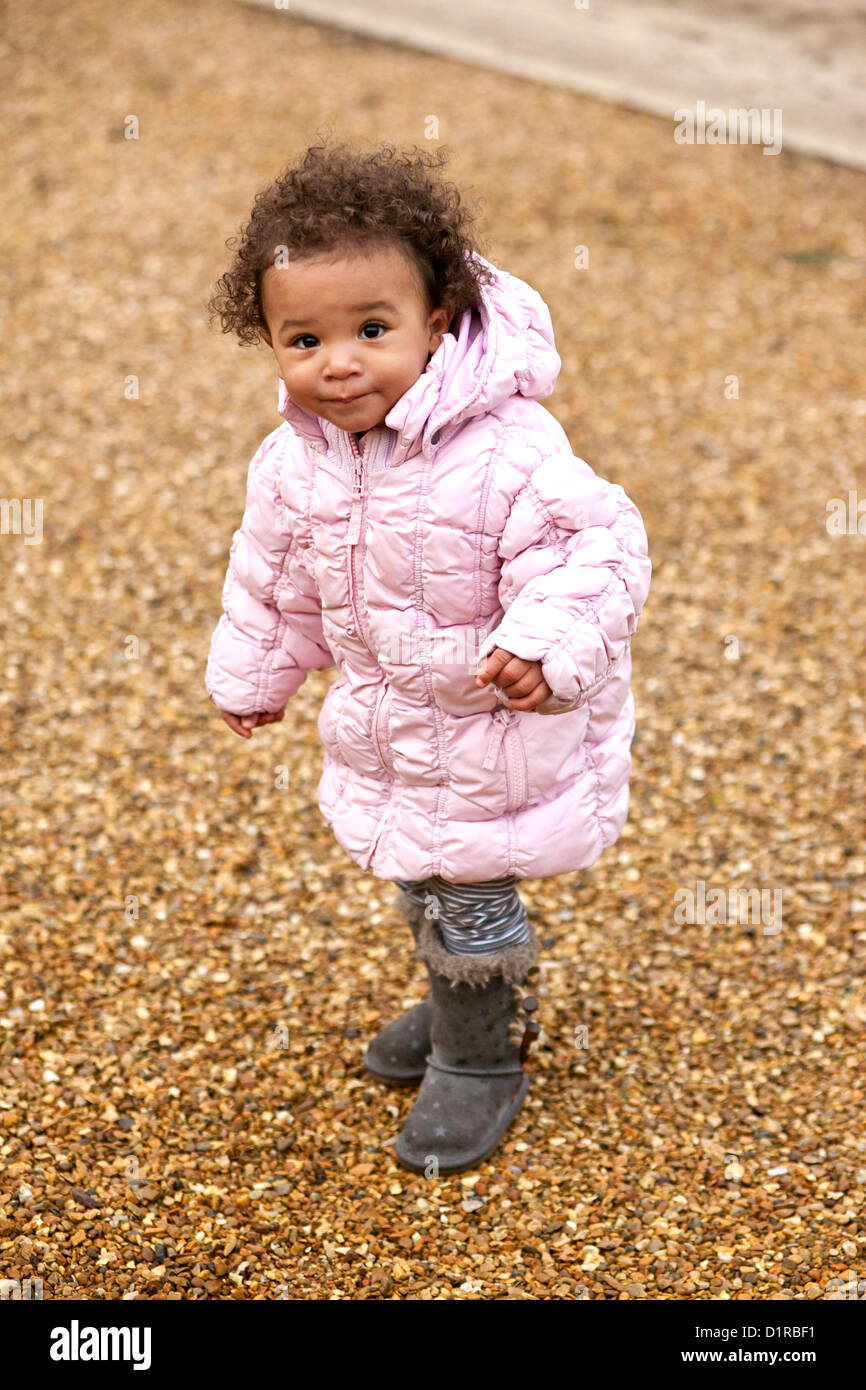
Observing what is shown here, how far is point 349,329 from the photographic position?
7.16ft

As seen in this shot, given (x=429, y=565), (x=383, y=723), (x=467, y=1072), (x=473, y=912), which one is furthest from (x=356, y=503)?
(x=467, y=1072)

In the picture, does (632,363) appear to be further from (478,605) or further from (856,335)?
(478,605)

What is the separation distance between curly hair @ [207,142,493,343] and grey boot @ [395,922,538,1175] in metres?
1.17

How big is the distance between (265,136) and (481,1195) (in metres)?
5.98

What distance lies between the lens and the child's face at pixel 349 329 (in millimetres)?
2146

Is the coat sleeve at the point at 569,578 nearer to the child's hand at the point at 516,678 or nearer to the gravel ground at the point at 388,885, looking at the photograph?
the child's hand at the point at 516,678

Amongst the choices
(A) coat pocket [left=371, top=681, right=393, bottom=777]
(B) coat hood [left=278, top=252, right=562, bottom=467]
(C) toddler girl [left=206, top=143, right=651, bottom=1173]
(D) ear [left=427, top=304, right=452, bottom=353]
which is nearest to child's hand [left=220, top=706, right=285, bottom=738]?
(C) toddler girl [left=206, top=143, right=651, bottom=1173]

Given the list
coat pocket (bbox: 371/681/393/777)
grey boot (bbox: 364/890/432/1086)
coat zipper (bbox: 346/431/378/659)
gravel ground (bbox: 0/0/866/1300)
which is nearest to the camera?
coat zipper (bbox: 346/431/378/659)

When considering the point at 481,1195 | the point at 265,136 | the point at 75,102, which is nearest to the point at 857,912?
the point at 481,1195

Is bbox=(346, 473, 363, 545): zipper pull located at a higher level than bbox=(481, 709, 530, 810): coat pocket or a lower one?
higher

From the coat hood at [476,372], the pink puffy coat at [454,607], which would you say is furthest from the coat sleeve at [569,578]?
the coat hood at [476,372]

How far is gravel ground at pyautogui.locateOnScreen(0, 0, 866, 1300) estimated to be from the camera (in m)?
2.77

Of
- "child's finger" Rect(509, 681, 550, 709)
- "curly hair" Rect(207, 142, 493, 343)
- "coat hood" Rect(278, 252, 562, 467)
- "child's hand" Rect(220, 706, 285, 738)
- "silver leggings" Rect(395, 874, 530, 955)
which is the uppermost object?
"curly hair" Rect(207, 142, 493, 343)

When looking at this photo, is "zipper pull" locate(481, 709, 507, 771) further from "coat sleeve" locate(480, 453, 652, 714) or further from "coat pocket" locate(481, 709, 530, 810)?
"coat sleeve" locate(480, 453, 652, 714)
